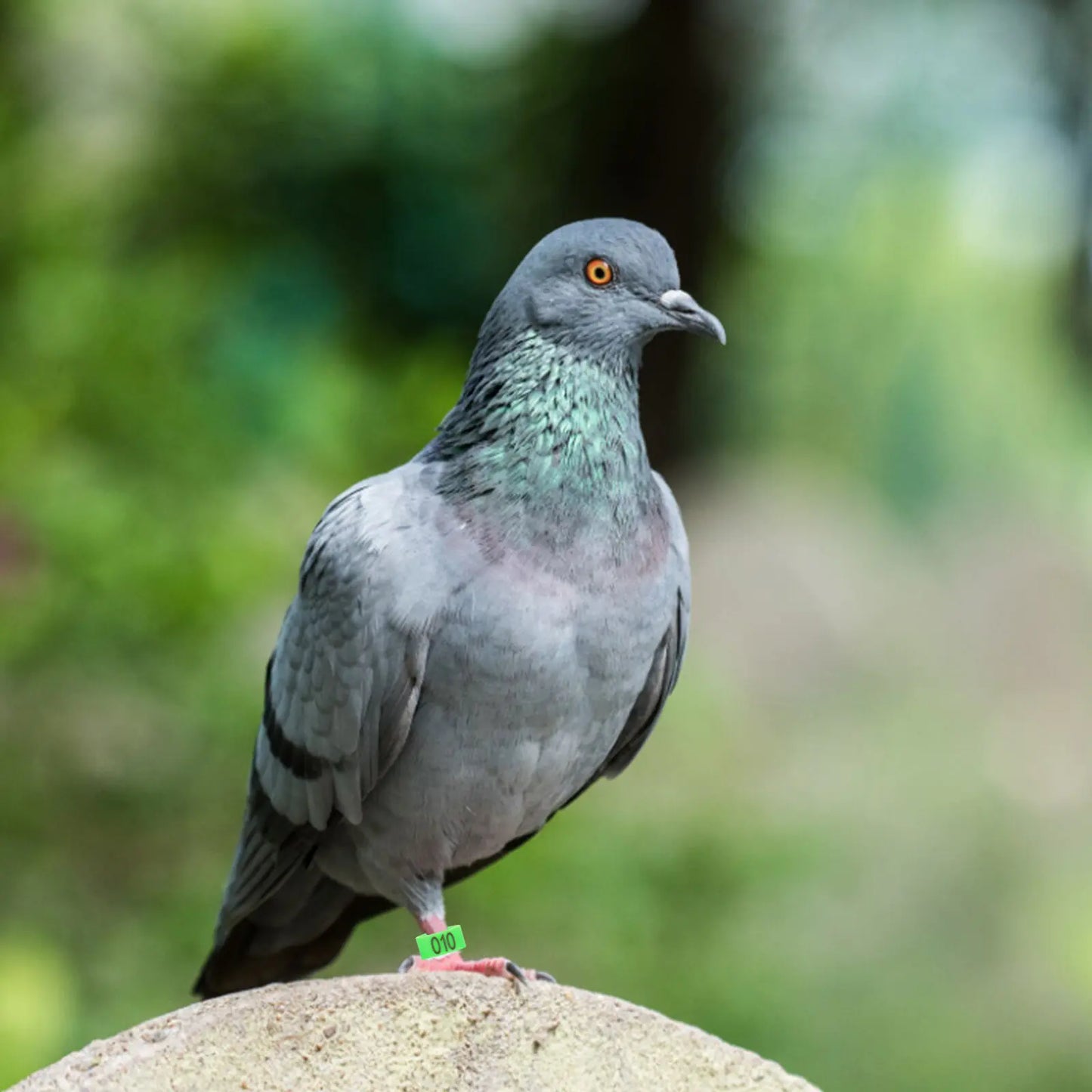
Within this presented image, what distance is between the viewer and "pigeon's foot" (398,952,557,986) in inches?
86.0

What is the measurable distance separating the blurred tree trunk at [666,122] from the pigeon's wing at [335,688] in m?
5.63

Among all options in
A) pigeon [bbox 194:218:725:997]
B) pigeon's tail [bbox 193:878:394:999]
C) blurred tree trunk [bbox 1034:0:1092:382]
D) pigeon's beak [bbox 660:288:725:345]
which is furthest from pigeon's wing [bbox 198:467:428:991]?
blurred tree trunk [bbox 1034:0:1092:382]

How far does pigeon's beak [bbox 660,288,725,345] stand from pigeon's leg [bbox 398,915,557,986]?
993mm

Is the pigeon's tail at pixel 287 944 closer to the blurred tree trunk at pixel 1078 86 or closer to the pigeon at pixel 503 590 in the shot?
the pigeon at pixel 503 590

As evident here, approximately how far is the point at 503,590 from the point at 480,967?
1.91 ft

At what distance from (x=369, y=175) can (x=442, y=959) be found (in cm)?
552

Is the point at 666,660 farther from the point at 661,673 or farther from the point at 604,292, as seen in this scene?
the point at 604,292

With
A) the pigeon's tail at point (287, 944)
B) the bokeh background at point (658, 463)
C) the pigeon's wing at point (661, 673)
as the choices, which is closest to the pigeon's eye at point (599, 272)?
the pigeon's wing at point (661, 673)

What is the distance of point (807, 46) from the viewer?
8.20 m

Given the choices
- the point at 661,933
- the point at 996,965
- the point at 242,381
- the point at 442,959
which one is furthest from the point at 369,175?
the point at 442,959

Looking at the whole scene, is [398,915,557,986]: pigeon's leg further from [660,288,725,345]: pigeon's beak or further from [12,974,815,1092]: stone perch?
→ [660,288,725,345]: pigeon's beak

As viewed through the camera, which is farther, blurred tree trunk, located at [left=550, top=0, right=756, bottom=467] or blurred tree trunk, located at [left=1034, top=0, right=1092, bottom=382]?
blurred tree trunk, located at [left=550, top=0, right=756, bottom=467]

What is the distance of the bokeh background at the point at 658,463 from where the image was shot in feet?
14.1

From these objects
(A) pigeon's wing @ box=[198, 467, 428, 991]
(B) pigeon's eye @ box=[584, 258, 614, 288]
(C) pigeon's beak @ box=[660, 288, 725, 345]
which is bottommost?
(A) pigeon's wing @ box=[198, 467, 428, 991]
